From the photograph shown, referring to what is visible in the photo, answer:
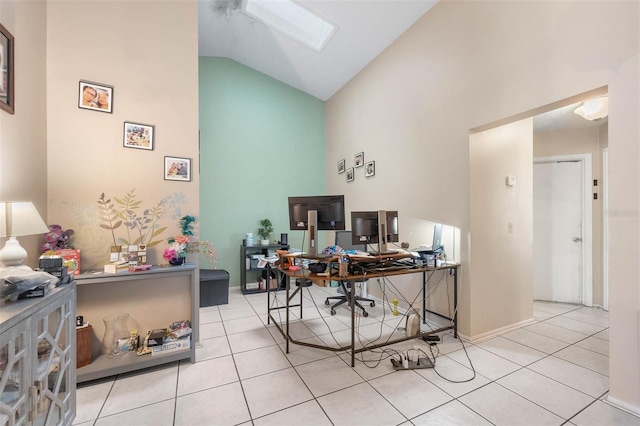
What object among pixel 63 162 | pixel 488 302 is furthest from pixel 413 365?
pixel 63 162

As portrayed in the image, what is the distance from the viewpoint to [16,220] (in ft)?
4.79

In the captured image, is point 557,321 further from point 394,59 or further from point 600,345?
point 394,59

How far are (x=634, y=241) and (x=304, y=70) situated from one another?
4.65m

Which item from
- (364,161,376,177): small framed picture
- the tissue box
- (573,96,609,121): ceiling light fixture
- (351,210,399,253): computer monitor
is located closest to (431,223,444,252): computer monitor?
(351,210,399,253): computer monitor

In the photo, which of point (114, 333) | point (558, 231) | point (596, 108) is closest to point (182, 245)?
point (114, 333)

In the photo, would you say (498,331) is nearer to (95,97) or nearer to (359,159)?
(359,159)

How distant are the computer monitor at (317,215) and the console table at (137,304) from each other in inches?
43.6

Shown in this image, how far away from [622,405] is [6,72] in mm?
4551

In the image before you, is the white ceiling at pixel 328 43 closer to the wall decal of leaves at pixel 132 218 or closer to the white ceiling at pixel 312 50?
the white ceiling at pixel 312 50

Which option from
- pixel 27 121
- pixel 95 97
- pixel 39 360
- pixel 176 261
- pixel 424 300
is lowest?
pixel 424 300

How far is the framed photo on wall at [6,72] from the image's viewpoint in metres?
1.65

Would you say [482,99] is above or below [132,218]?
above

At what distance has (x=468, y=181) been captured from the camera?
2705 mm

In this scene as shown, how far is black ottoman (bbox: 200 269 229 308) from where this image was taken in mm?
3799
